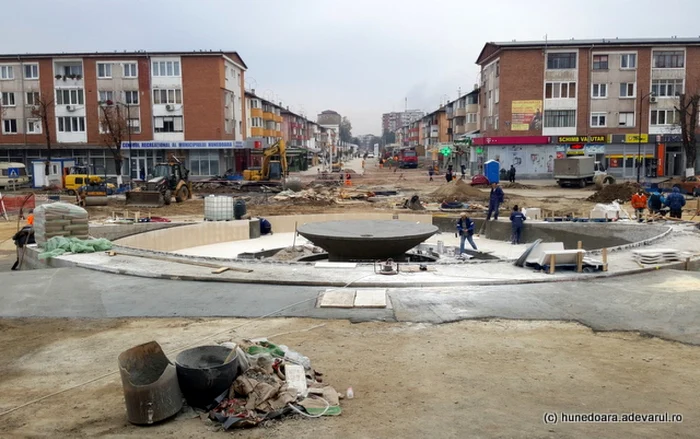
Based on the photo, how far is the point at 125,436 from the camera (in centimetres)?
648

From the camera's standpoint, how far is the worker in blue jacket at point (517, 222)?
2425 centimetres

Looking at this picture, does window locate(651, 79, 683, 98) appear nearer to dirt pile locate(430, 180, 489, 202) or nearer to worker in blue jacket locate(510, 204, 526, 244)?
dirt pile locate(430, 180, 489, 202)

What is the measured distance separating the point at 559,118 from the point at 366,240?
46.8 metres

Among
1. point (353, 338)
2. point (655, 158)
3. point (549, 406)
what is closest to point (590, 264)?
point (353, 338)

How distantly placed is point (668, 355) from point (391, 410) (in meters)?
4.72

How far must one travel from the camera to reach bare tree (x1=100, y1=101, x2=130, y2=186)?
57.0m

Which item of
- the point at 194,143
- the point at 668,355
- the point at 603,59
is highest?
the point at 603,59

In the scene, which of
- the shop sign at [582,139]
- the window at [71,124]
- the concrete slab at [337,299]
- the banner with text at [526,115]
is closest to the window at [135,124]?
the window at [71,124]

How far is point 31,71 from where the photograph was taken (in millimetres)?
61875

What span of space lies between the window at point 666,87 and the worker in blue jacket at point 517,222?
43.2 metres

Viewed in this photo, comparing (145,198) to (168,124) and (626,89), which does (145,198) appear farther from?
(626,89)

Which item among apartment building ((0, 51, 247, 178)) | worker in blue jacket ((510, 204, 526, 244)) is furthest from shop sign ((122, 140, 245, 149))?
worker in blue jacket ((510, 204, 526, 244))

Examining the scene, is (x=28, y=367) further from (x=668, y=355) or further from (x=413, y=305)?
(x=668, y=355)

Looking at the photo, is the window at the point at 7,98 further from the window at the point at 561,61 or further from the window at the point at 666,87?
the window at the point at 666,87
